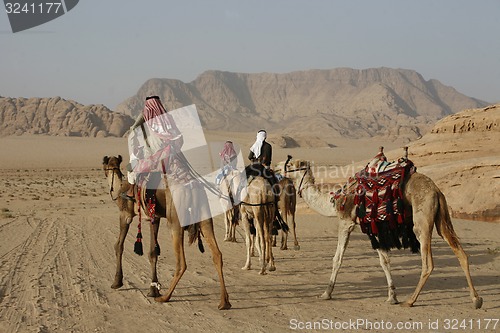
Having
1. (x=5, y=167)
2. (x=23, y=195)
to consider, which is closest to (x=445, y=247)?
(x=23, y=195)

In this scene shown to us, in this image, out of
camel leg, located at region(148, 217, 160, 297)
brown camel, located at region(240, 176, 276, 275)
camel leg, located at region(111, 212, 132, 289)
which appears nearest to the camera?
camel leg, located at region(148, 217, 160, 297)

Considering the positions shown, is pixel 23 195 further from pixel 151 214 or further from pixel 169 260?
pixel 151 214

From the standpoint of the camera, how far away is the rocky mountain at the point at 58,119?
108 meters

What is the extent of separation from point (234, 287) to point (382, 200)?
3.04 m

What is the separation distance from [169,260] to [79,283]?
2859mm

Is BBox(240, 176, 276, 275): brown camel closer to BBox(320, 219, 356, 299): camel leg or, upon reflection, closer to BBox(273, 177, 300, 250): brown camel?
BBox(273, 177, 300, 250): brown camel

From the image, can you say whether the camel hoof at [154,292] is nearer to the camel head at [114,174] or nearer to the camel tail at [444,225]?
the camel head at [114,174]

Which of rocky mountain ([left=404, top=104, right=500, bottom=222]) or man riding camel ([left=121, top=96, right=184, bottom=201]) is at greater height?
man riding camel ([left=121, top=96, right=184, bottom=201])

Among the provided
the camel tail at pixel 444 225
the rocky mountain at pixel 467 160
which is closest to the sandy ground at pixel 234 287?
the rocky mountain at pixel 467 160

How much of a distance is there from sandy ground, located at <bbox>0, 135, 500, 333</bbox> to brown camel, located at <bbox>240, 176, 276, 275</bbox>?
394 millimetres

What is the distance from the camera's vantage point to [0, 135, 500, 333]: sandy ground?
7219 mm

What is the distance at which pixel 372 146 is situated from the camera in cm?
10019

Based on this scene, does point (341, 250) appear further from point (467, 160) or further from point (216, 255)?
point (467, 160)

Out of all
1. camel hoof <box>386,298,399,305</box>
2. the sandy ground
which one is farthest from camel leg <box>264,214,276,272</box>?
camel hoof <box>386,298,399,305</box>
